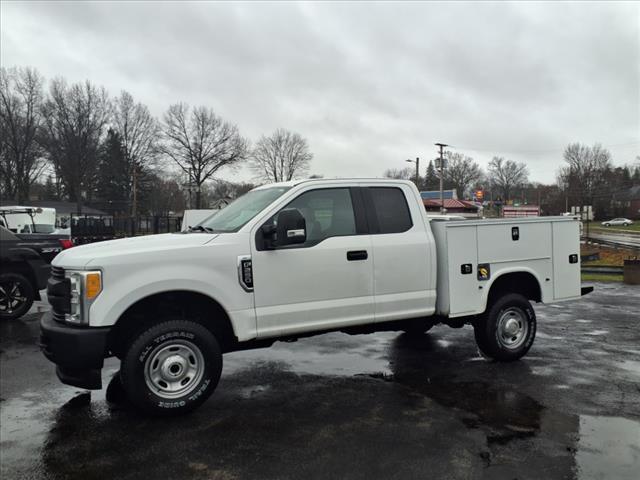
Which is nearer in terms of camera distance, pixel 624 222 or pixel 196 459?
pixel 196 459

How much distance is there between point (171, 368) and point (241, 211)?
5.52ft

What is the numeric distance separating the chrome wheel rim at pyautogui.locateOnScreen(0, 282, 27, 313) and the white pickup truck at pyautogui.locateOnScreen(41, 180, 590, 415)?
5336 millimetres

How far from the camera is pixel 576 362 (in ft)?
19.6

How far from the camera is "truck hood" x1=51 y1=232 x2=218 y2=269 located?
415 cm

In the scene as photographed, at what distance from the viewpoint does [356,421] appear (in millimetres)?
4246

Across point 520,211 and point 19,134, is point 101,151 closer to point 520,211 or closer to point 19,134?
point 19,134

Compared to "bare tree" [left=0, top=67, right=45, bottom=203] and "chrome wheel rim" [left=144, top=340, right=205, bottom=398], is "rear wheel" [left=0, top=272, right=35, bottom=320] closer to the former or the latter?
"chrome wheel rim" [left=144, top=340, right=205, bottom=398]

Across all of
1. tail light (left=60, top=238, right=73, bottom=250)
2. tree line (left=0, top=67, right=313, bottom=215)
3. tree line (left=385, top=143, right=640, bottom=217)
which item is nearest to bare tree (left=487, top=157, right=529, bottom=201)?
tree line (left=385, top=143, right=640, bottom=217)

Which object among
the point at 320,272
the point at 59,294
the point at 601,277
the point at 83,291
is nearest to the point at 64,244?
the point at 59,294

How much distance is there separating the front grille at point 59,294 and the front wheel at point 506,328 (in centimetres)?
435

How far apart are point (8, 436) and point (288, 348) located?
356cm

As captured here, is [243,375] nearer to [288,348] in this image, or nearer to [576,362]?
[288,348]

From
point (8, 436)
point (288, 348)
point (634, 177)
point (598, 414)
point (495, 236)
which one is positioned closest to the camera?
point (8, 436)

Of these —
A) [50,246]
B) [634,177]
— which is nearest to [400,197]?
[50,246]
